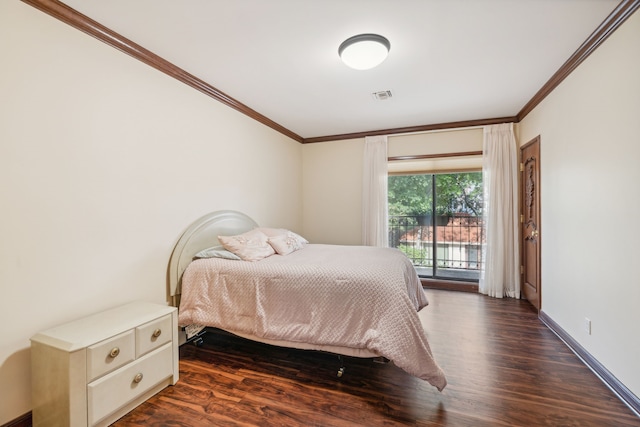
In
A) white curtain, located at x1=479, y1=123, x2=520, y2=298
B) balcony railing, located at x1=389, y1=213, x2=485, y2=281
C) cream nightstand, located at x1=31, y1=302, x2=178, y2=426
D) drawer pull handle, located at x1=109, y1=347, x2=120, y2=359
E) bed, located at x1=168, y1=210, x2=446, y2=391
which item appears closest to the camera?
cream nightstand, located at x1=31, y1=302, x2=178, y2=426

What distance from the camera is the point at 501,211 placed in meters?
3.87

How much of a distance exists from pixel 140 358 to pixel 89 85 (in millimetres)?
1876

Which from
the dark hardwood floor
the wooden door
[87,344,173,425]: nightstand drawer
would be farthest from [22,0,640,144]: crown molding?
the dark hardwood floor

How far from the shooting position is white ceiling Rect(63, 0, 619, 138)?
5.87 ft

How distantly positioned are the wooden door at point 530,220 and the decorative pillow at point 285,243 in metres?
2.79

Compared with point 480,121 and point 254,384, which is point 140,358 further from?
point 480,121

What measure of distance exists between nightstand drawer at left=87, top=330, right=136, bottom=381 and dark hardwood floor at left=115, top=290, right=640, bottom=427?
0.37 metres

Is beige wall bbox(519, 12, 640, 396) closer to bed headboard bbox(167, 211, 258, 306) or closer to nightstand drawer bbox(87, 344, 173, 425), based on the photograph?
nightstand drawer bbox(87, 344, 173, 425)

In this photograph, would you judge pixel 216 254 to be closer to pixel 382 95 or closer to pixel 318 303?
pixel 318 303

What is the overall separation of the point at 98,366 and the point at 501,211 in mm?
4522

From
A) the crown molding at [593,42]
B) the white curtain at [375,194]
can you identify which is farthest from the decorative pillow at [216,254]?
the crown molding at [593,42]

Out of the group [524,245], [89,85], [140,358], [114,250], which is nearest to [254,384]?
[140,358]

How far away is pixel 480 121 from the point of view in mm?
4016

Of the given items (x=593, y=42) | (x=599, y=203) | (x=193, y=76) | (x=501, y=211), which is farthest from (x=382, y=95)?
(x=501, y=211)
